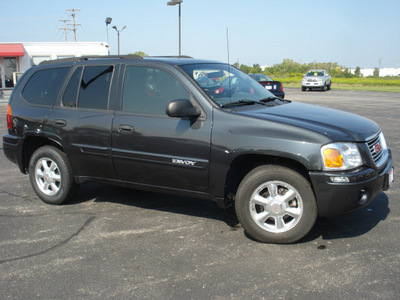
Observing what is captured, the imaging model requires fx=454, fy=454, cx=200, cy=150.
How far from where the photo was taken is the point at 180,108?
14.3 ft

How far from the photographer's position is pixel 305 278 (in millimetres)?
3551

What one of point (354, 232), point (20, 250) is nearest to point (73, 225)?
point (20, 250)

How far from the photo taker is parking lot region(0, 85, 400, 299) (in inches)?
135

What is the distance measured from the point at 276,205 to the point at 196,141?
3.24 feet

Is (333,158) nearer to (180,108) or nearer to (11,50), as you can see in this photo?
(180,108)

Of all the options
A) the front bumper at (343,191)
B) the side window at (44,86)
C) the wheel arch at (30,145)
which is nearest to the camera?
the front bumper at (343,191)

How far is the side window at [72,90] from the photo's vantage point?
17.8 feet

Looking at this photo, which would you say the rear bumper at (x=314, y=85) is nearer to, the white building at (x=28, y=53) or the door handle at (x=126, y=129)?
the white building at (x=28, y=53)

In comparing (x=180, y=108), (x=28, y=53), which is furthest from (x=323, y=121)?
(x=28, y=53)

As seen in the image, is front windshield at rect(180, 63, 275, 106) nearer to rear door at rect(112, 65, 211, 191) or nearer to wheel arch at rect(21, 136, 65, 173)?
rear door at rect(112, 65, 211, 191)

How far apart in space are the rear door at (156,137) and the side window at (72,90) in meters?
0.73

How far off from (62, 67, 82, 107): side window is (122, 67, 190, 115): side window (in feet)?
2.45

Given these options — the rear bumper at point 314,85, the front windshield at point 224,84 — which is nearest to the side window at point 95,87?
the front windshield at point 224,84

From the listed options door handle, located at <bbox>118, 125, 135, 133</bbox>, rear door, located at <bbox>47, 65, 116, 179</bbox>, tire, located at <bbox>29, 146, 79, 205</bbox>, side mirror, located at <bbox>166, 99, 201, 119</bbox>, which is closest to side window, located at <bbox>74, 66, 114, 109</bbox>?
rear door, located at <bbox>47, 65, 116, 179</bbox>
